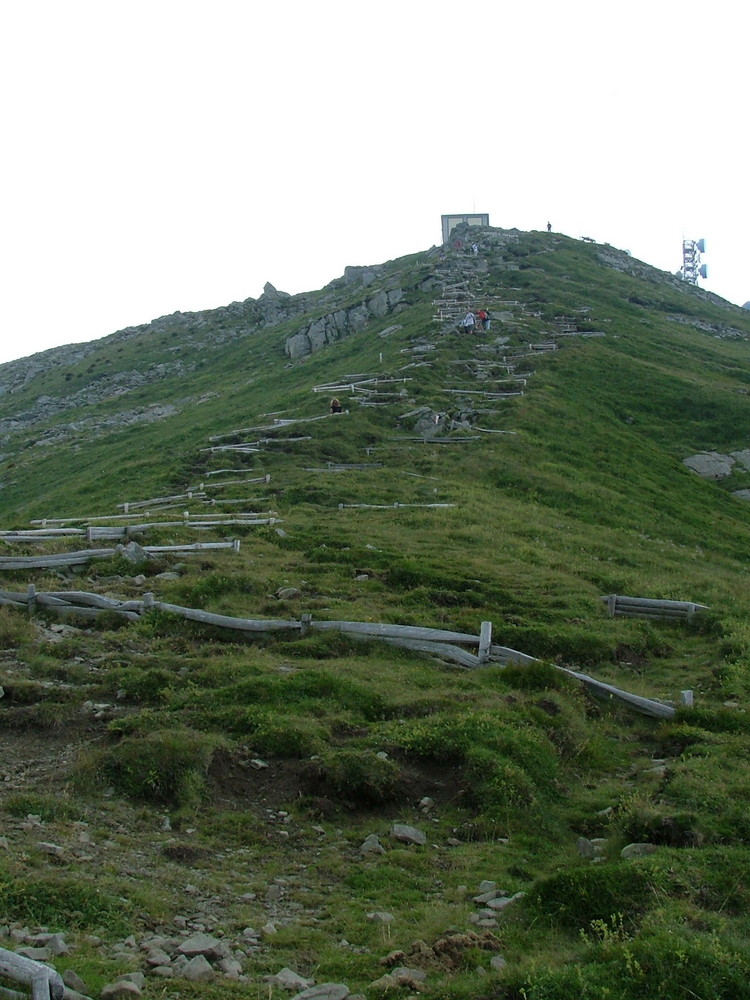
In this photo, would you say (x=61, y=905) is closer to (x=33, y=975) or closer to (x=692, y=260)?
(x=33, y=975)

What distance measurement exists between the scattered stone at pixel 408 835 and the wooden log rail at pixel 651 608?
34.7ft

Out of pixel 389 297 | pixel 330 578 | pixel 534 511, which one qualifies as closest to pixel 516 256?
pixel 389 297

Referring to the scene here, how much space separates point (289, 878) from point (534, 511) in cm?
2148

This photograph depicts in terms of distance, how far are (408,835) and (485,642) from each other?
19.6 feet

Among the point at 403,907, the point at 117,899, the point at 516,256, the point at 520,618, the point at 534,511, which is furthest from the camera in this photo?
the point at 516,256

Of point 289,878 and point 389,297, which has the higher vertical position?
point 389,297

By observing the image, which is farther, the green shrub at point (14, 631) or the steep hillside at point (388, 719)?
the green shrub at point (14, 631)

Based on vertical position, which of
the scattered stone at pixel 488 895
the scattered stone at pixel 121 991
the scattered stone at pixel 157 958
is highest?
the scattered stone at pixel 121 991

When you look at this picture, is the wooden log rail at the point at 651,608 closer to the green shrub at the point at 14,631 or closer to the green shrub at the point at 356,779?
the green shrub at the point at 356,779

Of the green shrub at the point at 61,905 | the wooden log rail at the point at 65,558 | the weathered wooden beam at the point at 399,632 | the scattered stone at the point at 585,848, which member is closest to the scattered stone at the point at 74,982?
the green shrub at the point at 61,905

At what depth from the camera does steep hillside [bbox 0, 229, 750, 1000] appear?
9.19 meters

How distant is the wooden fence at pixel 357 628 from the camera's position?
17.3 metres

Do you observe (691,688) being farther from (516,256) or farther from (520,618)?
(516,256)

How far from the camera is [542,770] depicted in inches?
536
